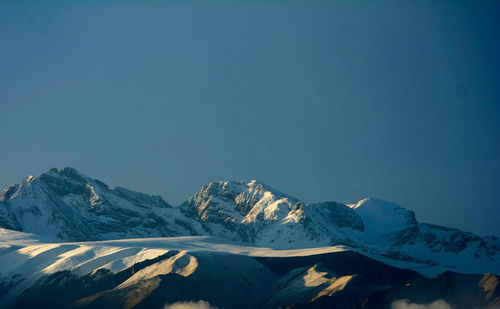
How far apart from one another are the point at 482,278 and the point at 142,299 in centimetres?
11962

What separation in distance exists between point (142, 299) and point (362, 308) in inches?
2992

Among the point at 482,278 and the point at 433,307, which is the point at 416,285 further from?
the point at 482,278

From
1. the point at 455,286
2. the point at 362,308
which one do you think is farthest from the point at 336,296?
the point at 455,286

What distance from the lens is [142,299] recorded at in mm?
199625

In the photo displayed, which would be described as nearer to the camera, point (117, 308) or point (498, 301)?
point (498, 301)

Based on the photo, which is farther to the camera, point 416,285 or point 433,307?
point 416,285

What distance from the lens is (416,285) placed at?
19450 cm

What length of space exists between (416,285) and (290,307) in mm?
43904

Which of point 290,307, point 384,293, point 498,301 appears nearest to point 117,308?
point 290,307

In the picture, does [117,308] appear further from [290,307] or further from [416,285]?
[416,285]

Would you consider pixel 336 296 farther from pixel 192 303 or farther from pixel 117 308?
pixel 117 308

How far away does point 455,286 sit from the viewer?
7736 inches

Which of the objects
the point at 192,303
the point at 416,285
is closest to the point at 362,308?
the point at 416,285

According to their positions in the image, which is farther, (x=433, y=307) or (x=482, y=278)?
(x=482, y=278)
